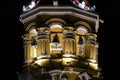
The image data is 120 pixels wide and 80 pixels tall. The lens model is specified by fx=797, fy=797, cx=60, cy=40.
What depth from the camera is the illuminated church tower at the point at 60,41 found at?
4928 cm

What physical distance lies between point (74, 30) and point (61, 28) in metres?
0.89

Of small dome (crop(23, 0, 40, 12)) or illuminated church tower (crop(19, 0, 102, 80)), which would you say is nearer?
illuminated church tower (crop(19, 0, 102, 80))

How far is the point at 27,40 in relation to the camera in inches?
2035

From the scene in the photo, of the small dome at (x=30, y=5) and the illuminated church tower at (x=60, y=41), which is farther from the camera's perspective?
the small dome at (x=30, y=5)

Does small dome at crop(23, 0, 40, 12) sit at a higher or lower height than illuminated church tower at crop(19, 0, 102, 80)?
higher

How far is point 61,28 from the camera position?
167ft

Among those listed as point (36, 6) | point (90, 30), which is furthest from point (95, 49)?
point (36, 6)

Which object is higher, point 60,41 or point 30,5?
point 30,5

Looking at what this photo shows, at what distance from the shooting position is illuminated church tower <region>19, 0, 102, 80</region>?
162 ft

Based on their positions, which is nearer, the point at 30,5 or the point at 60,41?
the point at 60,41

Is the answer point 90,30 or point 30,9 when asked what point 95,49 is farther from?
point 30,9

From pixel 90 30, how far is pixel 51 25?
8.45ft

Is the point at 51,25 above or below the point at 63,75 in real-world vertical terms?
above

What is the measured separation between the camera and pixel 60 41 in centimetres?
5166
